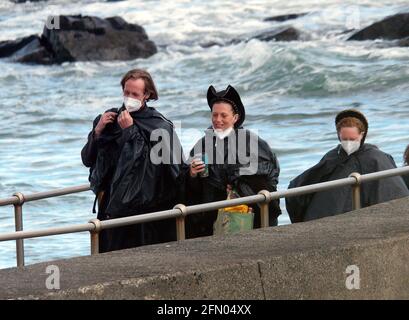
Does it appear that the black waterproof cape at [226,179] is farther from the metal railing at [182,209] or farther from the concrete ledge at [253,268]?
the concrete ledge at [253,268]

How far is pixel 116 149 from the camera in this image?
343 inches

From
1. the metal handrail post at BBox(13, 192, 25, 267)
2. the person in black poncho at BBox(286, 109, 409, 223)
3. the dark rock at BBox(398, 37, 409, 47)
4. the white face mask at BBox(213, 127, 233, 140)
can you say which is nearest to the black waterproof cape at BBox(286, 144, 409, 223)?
the person in black poncho at BBox(286, 109, 409, 223)

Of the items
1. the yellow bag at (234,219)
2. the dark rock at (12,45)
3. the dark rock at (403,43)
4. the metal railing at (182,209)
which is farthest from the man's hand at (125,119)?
the dark rock at (12,45)

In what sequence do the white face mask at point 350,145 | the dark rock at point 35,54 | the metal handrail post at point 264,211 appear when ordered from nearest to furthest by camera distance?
the metal handrail post at point 264,211 < the white face mask at point 350,145 < the dark rock at point 35,54

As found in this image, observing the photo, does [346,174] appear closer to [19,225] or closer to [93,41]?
[19,225]

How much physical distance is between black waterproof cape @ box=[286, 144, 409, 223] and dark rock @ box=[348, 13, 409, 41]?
102 ft

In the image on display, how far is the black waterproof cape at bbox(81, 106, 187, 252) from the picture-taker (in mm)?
8570

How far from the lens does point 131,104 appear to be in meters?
8.63

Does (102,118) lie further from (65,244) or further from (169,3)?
(169,3)

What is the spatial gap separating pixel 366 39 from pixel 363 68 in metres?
4.87

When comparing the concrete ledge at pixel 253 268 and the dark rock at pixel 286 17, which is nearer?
the concrete ledge at pixel 253 268

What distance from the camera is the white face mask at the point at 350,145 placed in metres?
9.05

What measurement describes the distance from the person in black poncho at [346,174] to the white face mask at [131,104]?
36.0 inches
